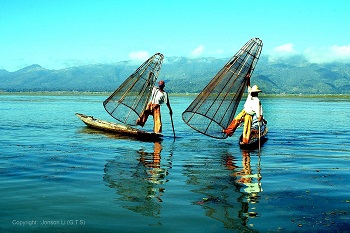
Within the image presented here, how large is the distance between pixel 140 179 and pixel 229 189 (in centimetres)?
203

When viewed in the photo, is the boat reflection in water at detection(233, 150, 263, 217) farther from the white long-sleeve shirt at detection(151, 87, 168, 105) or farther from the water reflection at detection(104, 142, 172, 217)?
the white long-sleeve shirt at detection(151, 87, 168, 105)

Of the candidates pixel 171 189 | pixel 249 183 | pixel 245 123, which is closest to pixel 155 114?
pixel 245 123

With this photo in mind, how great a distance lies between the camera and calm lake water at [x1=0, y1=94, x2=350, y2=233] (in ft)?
21.6

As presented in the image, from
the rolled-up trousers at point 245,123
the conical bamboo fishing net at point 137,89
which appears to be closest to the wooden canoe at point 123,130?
the conical bamboo fishing net at point 137,89

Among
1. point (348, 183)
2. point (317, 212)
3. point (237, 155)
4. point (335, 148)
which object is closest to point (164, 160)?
point (237, 155)

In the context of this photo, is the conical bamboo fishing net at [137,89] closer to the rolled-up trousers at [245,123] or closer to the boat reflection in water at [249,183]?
the rolled-up trousers at [245,123]

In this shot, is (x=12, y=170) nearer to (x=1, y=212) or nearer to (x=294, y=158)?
(x=1, y=212)

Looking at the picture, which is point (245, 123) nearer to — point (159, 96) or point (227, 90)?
point (227, 90)

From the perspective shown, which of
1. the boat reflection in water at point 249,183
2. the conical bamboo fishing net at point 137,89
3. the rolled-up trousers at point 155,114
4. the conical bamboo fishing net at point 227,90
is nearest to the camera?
the boat reflection in water at point 249,183

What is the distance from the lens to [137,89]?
64.6 ft

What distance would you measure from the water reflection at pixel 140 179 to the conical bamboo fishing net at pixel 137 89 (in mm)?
6152

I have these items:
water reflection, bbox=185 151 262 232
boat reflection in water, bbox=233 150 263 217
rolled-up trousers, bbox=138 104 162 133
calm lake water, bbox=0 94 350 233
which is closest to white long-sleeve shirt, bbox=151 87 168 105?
rolled-up trousers, bbox=138 104 162 133

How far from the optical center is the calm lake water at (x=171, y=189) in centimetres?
659

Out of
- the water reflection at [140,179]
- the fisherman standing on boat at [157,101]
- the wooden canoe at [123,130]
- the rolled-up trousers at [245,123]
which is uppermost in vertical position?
the fisherman standing on boat at [157,101]
